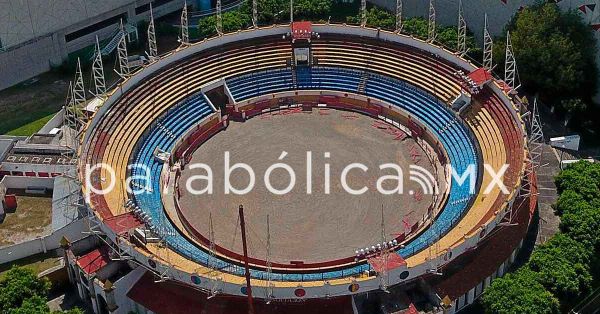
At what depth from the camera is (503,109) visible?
86.1m

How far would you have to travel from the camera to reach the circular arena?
72.2 meters

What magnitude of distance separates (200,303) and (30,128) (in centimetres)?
3969

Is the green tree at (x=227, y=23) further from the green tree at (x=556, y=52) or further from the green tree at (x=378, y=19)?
the green tree at (x=556, y=52)

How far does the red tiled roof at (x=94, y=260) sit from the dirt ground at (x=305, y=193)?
943 cm

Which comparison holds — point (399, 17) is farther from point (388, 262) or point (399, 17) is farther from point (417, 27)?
point (388, 262)

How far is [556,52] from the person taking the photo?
89.9 metres

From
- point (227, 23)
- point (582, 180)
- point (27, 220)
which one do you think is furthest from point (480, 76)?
point (27, 220)

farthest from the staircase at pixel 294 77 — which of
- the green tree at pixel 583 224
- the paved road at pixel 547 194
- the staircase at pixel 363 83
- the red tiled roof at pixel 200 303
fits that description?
the green tree at pixel 583 224

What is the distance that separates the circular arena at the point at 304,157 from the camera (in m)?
72.2

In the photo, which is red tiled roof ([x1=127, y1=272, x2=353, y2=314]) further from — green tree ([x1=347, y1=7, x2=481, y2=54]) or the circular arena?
green tree ([x1=347, y1=7, x2=481, y2=54])

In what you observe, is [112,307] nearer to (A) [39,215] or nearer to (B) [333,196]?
(A) [39,215]

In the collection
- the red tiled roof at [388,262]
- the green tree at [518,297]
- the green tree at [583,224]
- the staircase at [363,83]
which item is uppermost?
the staircase at [363,83]

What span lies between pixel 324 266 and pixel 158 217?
17416 millimetres

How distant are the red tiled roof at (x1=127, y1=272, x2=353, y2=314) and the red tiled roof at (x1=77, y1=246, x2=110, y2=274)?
368cm
